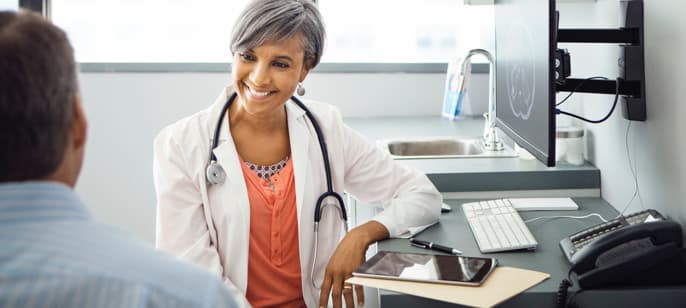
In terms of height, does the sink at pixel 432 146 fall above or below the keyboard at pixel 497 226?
above

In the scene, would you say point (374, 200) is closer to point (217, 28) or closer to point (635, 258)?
point (635, 258)

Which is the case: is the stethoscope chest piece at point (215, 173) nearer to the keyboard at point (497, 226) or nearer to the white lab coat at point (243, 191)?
the white lab coat at point (243, 191)

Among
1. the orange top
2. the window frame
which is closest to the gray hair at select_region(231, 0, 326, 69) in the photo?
the orange top

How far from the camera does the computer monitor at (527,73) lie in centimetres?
153

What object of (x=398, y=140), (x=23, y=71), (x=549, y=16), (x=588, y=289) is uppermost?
(x=549, y=16)

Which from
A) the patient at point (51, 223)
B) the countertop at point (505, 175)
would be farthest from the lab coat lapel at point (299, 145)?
the patient at point (51, 223)

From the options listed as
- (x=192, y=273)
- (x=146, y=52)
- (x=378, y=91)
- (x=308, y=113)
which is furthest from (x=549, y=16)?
(x=146, y=52)

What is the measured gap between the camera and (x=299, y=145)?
68.8 inches

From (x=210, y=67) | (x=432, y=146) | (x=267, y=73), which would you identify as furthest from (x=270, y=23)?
(x=210, y=67)

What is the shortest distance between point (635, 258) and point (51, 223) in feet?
3.38

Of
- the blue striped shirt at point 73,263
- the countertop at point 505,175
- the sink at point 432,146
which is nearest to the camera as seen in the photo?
the blue striped shirt at point 73,263

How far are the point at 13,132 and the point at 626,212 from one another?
1.58m

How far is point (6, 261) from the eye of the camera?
0.57 meters

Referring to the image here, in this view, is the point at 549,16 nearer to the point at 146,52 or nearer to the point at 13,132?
the point at 13,132
